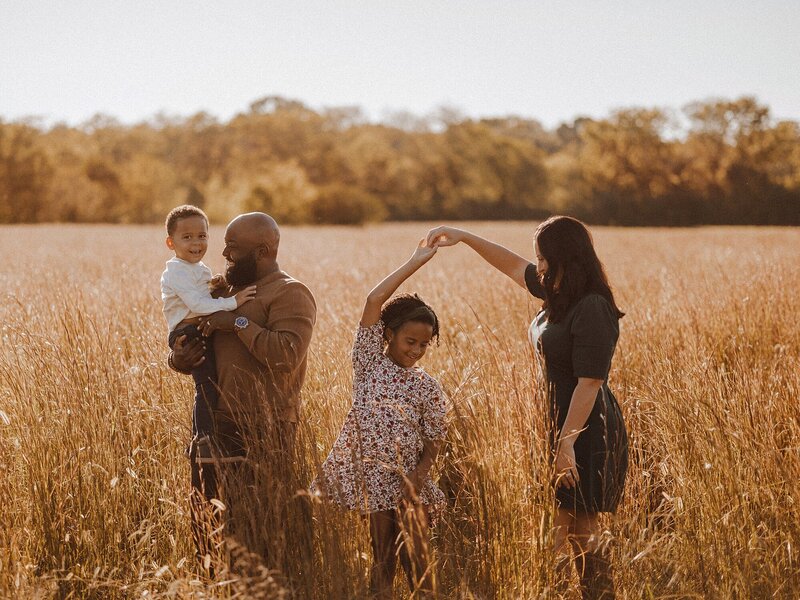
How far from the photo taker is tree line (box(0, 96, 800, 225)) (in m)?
57.8

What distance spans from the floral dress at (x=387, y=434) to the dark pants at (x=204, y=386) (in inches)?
21.5

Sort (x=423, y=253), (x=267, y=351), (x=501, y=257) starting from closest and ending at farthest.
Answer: (x=267, y=351), (x=423, y=253), (x=501, y=257)

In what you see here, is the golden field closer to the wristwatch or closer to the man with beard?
the man with beard

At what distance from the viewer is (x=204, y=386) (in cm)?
323

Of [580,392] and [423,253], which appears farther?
[423,253]

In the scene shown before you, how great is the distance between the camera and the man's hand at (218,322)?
308cm

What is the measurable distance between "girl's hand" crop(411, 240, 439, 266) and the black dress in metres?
0.65

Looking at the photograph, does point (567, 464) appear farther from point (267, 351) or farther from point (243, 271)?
point (243, 271)

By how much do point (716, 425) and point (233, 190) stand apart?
60572 mm

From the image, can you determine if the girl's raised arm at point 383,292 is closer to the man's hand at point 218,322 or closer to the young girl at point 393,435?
the young girl at point 393,435

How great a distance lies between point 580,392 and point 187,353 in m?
1.71

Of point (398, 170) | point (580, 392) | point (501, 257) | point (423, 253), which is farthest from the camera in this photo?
point (398, 170)

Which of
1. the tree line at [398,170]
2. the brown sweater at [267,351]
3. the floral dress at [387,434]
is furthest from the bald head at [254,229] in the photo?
the tree line at [398,170]

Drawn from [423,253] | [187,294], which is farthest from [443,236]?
[187,294]
